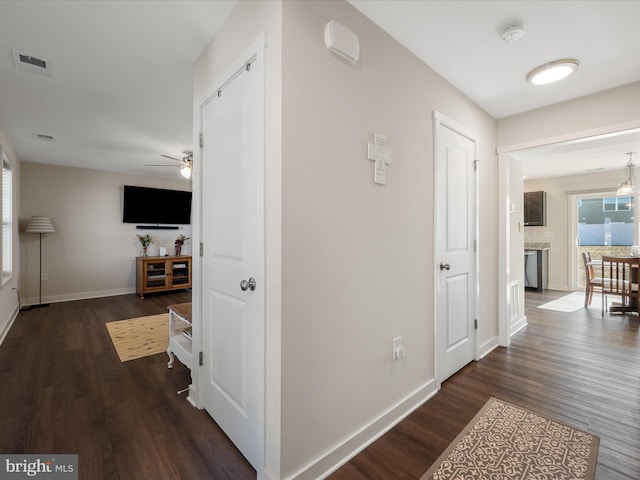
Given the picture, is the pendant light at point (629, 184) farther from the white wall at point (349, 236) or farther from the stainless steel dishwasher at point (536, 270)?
the white wall at point (349, 236)

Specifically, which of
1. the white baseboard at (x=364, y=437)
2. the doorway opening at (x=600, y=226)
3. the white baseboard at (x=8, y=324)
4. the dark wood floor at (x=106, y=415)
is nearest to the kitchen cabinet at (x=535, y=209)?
Result: the doorway opening at (x=600, y=226)

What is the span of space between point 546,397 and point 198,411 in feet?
8.21

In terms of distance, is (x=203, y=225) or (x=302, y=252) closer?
(x=302, y=252)

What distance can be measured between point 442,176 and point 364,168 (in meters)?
0.97

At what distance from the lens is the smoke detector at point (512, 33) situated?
1749mm

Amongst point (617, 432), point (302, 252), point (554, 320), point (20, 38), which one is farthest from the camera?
point (554, 320)

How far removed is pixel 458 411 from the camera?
6.33ft

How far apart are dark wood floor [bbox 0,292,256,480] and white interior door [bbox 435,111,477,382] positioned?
1697 millimetres

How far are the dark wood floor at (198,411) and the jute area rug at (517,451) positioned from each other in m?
0.06

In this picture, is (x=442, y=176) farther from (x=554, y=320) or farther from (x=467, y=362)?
(x=554, y=320)

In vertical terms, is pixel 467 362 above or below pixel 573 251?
below

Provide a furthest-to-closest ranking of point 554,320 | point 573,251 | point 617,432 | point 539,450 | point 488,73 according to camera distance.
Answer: point 573,251 < point 554,320 < point 488,73 < point 617,432 < point 539,450

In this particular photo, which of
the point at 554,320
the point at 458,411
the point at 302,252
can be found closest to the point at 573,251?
the point at 554,320

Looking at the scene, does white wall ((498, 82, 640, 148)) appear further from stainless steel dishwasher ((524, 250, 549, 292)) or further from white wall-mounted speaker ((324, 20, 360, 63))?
stainless steel dishwasher ((524, 250, 549, 292))
